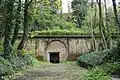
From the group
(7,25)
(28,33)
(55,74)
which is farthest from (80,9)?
(55,74)

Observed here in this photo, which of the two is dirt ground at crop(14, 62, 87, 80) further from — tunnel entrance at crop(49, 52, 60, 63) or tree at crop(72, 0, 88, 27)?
tree at crop(72, 0, 88, 27)

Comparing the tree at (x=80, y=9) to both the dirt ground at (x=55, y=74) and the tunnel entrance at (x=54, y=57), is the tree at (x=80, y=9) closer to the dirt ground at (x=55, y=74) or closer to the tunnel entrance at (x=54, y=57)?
the tunnel entrance at (x=54, y=57)

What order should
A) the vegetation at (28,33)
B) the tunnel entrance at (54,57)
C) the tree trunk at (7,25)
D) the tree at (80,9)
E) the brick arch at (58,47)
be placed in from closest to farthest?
the vegetation at (28,33) < the tree trunk at (7,25) < the brick arch at (58,47) < the tunnel entrance at (54,57) < the tree at (80,9)

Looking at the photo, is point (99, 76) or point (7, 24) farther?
point (7, 24)

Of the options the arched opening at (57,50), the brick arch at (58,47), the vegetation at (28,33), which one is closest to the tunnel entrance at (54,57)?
the arched opening at (57,50)

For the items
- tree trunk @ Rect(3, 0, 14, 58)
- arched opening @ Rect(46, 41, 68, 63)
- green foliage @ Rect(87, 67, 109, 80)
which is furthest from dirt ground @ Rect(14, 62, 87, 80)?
arched opening @ Rect(46, 41, 68, 63)

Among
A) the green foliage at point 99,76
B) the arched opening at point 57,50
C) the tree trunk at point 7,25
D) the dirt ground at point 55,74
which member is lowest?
the arched opening at point 57,50

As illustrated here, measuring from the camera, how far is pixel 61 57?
1486 inches

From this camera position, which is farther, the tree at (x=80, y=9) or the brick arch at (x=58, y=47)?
the tree at (x=80, y=9)

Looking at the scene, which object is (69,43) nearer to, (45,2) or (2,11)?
(45,2)

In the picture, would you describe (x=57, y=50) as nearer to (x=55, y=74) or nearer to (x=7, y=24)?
(x=7, y=24)

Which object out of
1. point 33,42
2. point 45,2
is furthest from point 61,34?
point 45,2

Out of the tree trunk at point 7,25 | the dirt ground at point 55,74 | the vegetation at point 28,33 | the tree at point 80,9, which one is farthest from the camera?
the tree at point 80,9

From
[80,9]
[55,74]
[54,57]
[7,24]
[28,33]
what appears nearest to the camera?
[55,74]
